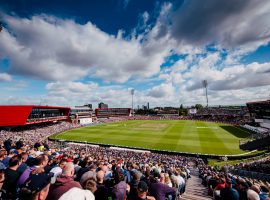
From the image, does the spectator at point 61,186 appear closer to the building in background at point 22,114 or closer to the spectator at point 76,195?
the spectator at point 76,195

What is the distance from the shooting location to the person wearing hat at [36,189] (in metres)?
2.58

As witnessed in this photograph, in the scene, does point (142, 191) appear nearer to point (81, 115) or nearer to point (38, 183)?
point (38, 183)

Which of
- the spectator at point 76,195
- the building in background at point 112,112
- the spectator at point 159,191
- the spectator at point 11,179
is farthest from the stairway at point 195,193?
the building in background at point 112,112

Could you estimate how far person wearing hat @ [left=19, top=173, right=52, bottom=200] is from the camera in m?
2.58

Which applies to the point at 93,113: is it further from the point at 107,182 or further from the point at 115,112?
the point at 107,182

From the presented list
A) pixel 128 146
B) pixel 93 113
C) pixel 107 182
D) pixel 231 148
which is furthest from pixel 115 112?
pixel 107 182

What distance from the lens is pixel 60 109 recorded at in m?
70.5

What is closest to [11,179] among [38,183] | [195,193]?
[38,183]

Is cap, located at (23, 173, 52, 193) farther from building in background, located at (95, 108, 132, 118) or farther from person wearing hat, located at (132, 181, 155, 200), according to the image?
building in background, located at (95, 108, 132, 118)

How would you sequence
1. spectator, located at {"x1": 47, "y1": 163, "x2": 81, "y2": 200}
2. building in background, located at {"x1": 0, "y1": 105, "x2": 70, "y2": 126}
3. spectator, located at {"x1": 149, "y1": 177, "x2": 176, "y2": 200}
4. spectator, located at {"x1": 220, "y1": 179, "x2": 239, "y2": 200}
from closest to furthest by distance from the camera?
spectator, located at {"x1": 47, "y1": 163, "x2": 81, "y2": 200} < spectator, located at {"x1": 149, "y1": 177, "x2": 176, "y2": 200} < spectator, located at {"x1": 220, "y1": 179, "x2": 239, "y2": 200} < building in background, located at {"x1": 0, "y1": 105, "x2": 70, "y2": 126}

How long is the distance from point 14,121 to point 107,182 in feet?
164

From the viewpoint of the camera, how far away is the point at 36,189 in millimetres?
2770

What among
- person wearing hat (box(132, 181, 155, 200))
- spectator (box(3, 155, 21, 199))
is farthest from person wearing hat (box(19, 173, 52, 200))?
spectator (box(3, 155, 21, 199))

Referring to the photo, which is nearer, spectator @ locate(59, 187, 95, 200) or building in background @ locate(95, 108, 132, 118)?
spectator @ locate(59, 187, 95, 200)
